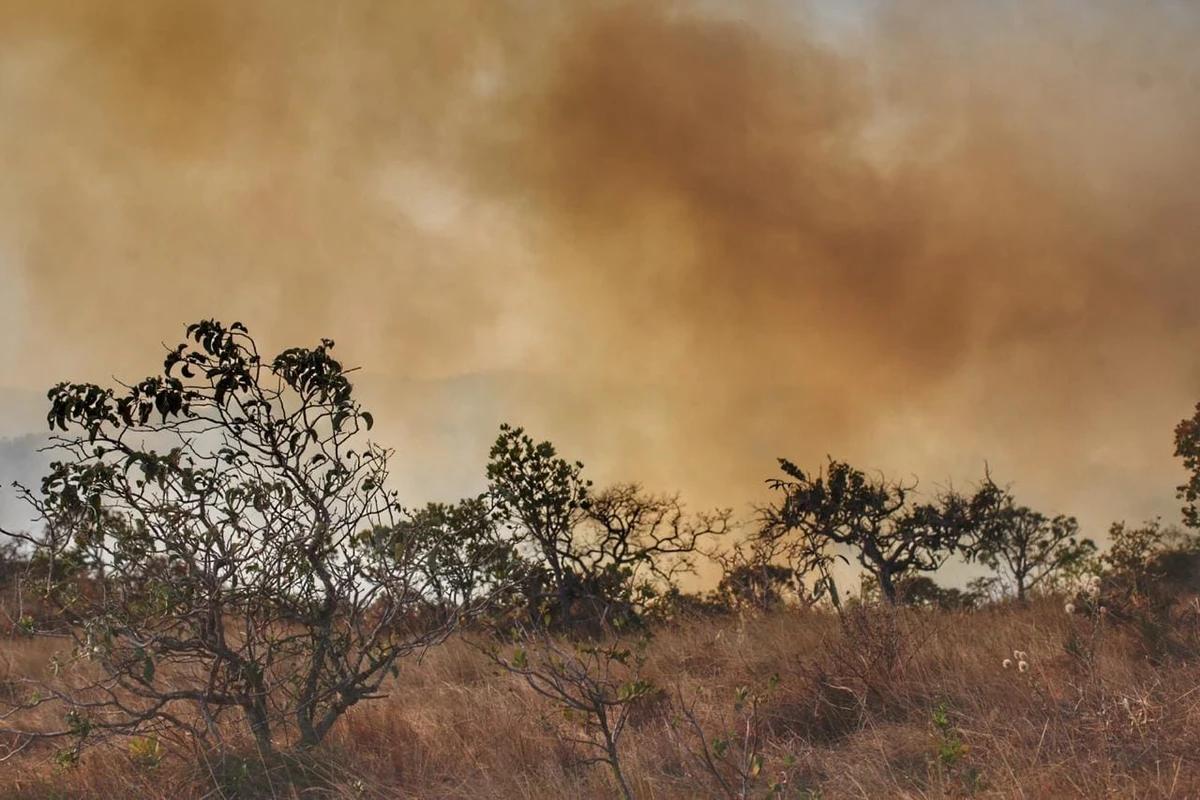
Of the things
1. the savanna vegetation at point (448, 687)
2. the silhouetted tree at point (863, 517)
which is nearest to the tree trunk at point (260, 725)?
the savanna vegetation at point (448, 687)

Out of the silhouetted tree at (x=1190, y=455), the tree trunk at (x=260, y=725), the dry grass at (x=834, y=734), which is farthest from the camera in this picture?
the silhouetted tree at (x=1190, y=455)

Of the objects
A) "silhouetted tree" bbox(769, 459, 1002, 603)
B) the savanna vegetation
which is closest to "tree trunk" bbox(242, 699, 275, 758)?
the savanna vegetation

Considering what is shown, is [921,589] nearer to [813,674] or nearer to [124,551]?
[813,674]

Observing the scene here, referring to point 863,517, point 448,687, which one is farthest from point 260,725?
point 863,517

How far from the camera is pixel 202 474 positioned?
7.12m

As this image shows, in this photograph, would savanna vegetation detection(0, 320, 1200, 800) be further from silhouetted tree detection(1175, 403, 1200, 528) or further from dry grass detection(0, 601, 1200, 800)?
silhouetted tree detection(1175, 403, 1200, 528)

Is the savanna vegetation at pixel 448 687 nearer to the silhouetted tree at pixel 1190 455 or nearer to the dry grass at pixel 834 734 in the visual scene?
the dry grass at pixel 834 734

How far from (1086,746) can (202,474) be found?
243 inches

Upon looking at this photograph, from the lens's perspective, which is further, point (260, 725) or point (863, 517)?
point (863, 517)

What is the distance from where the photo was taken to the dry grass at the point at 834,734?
5.41 m

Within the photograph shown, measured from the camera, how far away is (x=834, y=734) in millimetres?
6965

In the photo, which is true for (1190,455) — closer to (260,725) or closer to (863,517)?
(863,517)

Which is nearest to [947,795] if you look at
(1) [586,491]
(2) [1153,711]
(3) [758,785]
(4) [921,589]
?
(3) [758,785]

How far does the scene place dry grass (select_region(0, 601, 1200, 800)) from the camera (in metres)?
5.41
